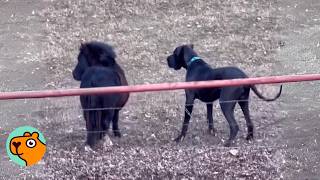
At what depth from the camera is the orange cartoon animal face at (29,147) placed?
13.8ft

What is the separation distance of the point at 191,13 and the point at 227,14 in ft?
1.94

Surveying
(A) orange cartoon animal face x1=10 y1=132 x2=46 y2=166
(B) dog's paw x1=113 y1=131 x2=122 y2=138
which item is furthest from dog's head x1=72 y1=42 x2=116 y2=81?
(A) orange cartoon animal face x1=10 y1=132 x2=46 y2=166

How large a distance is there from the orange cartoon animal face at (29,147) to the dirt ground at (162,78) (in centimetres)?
149

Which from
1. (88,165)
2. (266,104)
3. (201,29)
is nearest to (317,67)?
(266,104)

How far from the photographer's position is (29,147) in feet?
13.9

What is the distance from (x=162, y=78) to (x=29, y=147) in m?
3.87

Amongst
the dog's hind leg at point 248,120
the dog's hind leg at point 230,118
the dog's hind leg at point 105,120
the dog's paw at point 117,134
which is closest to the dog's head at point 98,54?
the dog's hind leg at point 105,120

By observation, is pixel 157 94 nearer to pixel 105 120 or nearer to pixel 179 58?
pixel 179 58

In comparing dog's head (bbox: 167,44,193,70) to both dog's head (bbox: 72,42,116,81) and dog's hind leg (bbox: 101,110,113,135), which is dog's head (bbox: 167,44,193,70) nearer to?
dog's head (bbox: 72,42,116,81)

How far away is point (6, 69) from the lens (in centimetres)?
857

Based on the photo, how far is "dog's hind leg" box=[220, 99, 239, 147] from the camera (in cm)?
610

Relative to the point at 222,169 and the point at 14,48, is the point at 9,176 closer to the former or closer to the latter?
the point at 222,169

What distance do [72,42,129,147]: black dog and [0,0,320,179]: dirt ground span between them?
0.24 m

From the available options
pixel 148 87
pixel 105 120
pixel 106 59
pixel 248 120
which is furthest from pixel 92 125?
pixel 148 87
